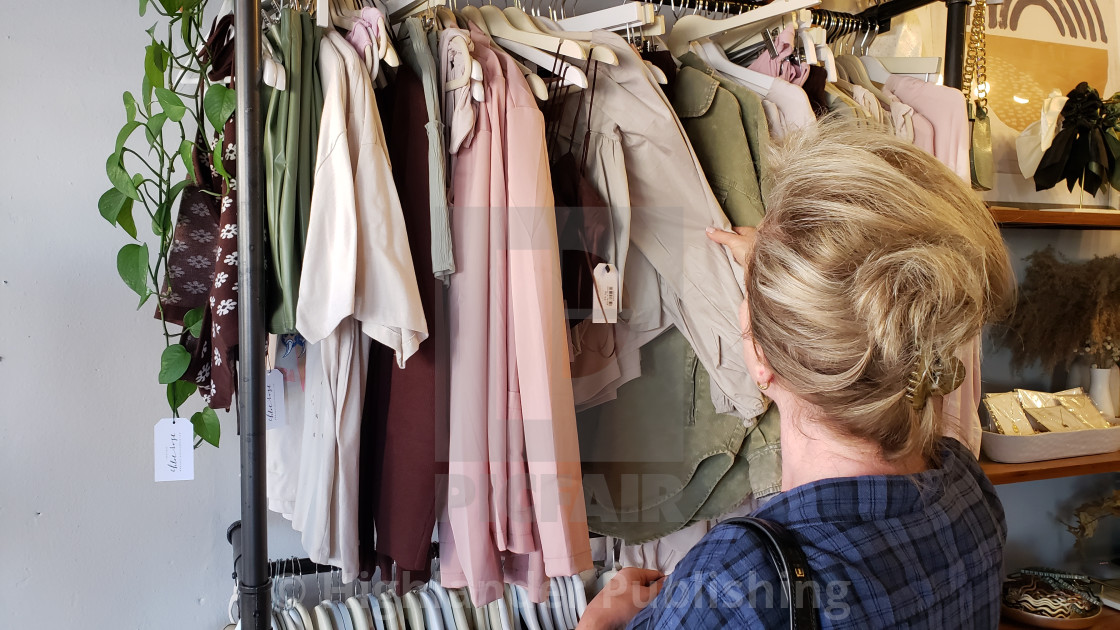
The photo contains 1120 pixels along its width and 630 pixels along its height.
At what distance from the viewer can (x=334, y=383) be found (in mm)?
1033

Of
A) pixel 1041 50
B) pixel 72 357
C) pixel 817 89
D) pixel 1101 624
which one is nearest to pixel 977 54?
pixel 1041 50

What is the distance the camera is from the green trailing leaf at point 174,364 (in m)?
1.05

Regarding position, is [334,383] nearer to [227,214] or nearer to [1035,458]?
[227,214]

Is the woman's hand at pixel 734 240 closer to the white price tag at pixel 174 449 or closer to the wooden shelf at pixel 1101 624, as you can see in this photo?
the white price tag at pixel 174 449

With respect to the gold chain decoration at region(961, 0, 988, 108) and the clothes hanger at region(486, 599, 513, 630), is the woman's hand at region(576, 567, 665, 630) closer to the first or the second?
the clothes hanger at region(486, 599, 513, 630)

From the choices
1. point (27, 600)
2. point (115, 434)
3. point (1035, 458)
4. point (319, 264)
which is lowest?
point (27, 600)

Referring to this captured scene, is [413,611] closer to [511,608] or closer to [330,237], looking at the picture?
[511,608]

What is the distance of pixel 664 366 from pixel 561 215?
318 millimetres

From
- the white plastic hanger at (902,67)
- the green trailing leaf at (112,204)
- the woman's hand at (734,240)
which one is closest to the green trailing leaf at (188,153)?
the green trailing leaf at (112,204)

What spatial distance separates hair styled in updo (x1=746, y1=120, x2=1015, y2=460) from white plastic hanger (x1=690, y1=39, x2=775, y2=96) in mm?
638

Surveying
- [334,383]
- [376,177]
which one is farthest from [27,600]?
[376,177]

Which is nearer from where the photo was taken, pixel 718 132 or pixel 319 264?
pixel 319 264

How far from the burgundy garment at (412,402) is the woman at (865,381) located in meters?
0.46

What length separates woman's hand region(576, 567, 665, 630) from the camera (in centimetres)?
80
